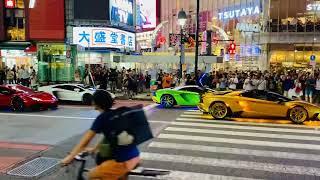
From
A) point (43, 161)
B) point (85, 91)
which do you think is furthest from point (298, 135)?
point (85, 91)

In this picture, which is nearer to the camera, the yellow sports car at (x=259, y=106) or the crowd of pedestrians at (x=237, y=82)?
the yellow sports car at (x=259, y=106)

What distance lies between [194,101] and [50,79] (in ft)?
38.9

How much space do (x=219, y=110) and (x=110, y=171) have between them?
1137 cm


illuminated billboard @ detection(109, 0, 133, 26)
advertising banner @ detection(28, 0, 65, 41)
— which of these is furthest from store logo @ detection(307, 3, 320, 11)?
advertising banner @ detection(28, 0, 65, 41)

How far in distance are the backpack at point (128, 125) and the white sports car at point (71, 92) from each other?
51.9ft

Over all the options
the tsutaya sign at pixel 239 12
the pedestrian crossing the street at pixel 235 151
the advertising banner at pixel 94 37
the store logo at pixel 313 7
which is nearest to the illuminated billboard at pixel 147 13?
the tsutaya sign at pixel 239 12

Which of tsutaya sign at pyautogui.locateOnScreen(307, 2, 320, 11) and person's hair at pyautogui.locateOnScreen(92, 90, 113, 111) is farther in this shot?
tsutaya sign at pyautogui.locateOnScreen(307, 2, 320, 11)

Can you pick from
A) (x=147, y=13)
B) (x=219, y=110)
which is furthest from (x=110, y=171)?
(x=147, y=13)

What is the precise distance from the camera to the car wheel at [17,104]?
17625 mm

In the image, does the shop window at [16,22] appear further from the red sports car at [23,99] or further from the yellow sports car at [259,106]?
the yellow sports car at [259,106]

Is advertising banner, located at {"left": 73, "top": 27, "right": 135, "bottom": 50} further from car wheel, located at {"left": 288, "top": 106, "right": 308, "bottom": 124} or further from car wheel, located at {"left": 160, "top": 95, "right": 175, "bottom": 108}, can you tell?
car wheel, located at {"left": 288, "top": 106, "right": 308, "bottom": 124}

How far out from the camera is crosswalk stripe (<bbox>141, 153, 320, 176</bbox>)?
27.0ft

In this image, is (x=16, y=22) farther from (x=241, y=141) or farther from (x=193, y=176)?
(x=193, y=176)

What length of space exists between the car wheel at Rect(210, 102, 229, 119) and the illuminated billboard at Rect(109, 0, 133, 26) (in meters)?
21.4
